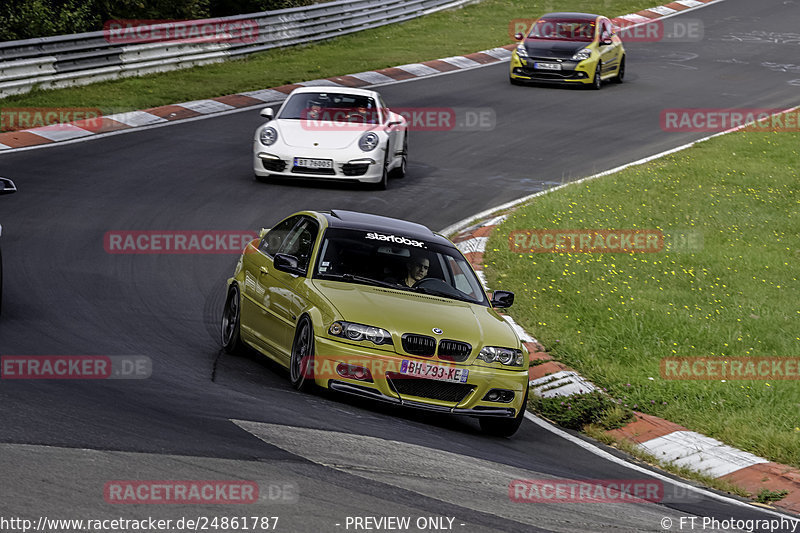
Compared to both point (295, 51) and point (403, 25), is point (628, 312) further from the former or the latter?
point (403, 25)

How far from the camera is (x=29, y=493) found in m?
5.73

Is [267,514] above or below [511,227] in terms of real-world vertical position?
above

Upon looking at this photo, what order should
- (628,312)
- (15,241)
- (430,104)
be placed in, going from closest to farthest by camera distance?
(628,312) < (15,241) < (430,104)

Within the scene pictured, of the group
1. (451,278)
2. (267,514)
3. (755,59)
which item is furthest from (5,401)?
(755,59)

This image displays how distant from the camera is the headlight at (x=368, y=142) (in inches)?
722

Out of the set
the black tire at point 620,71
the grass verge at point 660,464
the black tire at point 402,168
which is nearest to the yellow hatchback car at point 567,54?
the black tire at point 620,71

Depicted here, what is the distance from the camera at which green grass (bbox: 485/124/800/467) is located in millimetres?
10320

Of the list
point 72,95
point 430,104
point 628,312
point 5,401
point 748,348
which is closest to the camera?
point 5,401

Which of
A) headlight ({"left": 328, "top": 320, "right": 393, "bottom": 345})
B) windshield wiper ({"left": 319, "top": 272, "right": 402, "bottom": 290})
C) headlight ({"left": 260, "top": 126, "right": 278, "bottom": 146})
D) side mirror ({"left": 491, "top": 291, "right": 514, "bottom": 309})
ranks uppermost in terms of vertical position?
windshield wiper ({"left": 319, "top": 272, "right": 402, "bottom": 290})

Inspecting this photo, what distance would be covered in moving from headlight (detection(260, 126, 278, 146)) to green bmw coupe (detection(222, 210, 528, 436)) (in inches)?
293

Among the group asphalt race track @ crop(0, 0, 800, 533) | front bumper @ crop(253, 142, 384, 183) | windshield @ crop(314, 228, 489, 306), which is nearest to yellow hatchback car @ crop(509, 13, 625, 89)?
asphalt race track @ crop(0, 0, 800, 533)

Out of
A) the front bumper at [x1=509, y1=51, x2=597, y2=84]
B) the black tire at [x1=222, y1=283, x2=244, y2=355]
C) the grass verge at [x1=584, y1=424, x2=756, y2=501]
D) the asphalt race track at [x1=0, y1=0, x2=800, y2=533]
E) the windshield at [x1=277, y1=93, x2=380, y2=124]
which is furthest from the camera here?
the front bumper at [x1=509, y1=51, x2=597, y2=84]

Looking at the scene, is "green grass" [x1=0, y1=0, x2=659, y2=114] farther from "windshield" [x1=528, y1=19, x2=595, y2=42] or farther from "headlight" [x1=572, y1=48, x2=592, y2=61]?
"headlight" [x1=572, y1=48, x2=592, y2=61]

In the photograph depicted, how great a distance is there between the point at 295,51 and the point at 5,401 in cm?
2401
